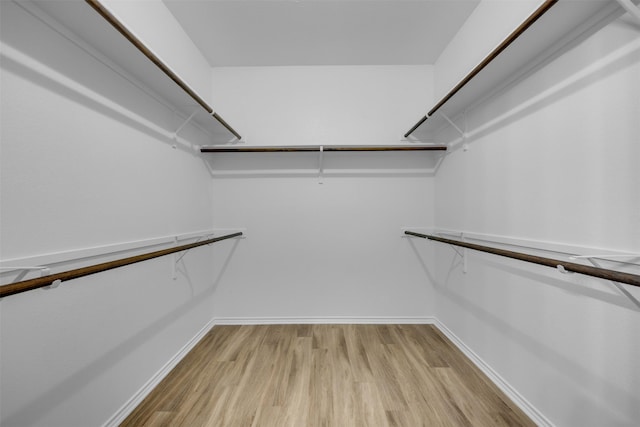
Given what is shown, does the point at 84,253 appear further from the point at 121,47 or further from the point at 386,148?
the point at 386,148

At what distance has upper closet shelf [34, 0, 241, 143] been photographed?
994 mm

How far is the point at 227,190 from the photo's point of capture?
2658 millimetres

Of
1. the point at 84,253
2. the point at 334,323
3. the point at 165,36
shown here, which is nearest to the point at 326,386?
the point at 334,323

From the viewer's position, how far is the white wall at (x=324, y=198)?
8.66 feet

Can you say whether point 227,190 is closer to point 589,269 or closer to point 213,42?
point 213,42

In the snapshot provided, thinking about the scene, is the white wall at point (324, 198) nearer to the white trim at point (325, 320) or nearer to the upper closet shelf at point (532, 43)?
the white trim at point (325, 320)

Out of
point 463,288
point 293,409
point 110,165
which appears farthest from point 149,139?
point 463,288

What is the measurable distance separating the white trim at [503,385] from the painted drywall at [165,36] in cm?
307

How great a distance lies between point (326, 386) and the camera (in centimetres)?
166

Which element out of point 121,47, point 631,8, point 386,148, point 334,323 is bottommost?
point 334,323

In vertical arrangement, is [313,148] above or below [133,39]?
below

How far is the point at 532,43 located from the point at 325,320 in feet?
8.56

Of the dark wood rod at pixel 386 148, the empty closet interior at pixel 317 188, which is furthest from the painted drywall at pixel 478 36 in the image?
the dark wood rod at pixel 386 148

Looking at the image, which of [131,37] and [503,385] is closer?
[131,37]
